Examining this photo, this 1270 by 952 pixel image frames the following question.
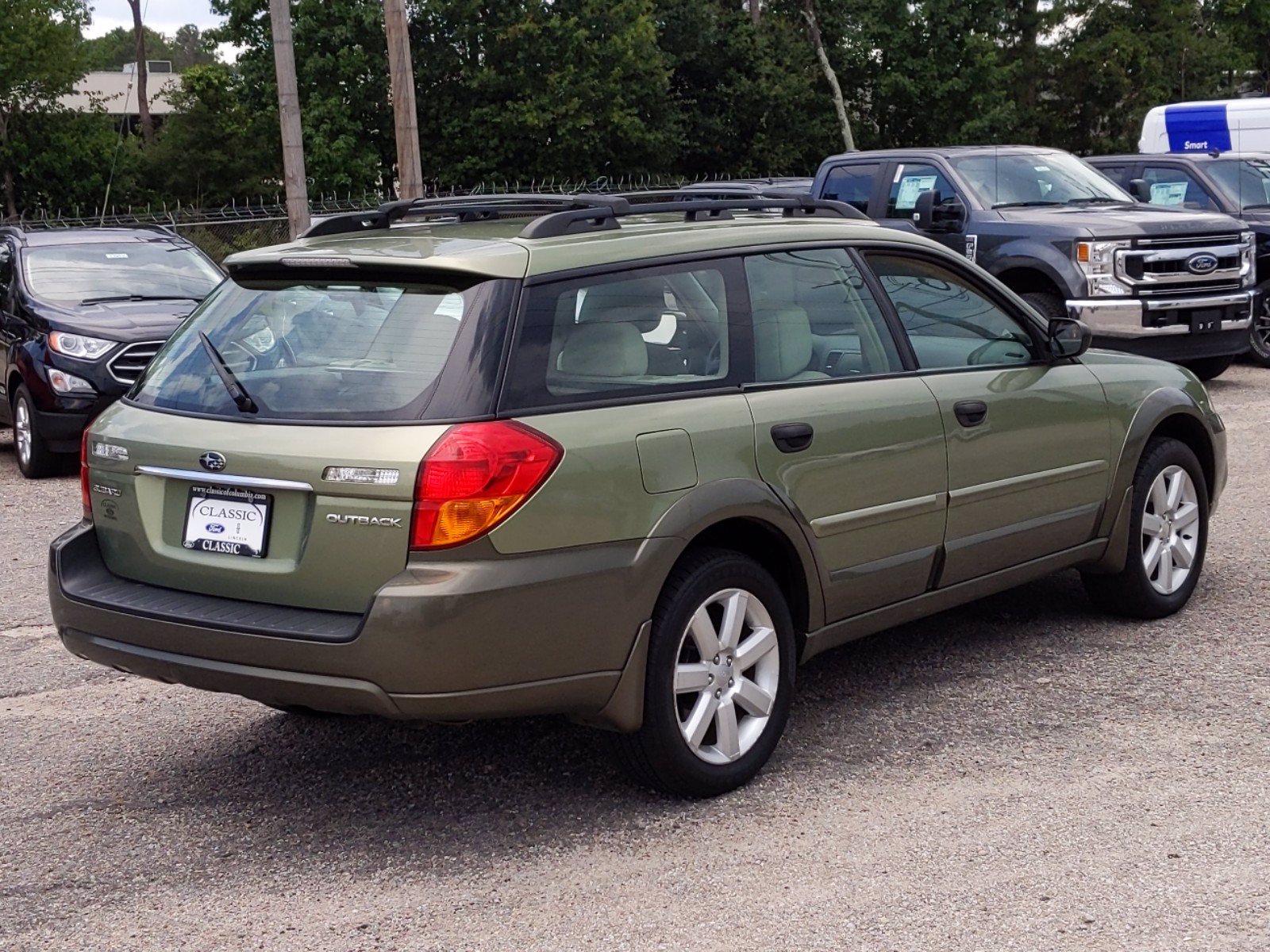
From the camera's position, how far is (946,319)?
5.52 metres

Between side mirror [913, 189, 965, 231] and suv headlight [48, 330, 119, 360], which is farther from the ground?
side mirror [913, 189, 965, 231]

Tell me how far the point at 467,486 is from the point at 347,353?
60 cm

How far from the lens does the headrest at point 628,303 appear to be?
4.39 metres

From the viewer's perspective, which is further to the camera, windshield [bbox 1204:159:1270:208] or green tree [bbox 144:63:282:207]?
green tree [bbox 144:63:282:207]

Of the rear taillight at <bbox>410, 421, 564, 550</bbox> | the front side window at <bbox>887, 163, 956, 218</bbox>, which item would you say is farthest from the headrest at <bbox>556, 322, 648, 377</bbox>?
the front side window at <bbox>887, 163, 956, 218</bbox>

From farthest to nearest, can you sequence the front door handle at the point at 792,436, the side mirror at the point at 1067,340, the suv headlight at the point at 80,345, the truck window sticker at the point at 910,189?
1. the truck window sticker at the point at 910,189
2. the suv headlight at the point at 80,345
3. the side mirror at the point at 1067,340
4. the front door handle at the point at 792,436

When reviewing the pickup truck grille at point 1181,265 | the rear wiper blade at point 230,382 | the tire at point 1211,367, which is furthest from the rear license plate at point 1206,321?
the rear wiper blade at point 230,382

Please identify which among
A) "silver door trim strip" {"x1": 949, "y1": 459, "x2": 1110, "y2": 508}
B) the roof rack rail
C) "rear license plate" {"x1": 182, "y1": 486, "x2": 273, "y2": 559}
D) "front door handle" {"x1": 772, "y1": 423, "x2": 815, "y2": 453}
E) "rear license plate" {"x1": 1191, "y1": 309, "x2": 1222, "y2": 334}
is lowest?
"rear license plate" {"x1": 1191, "y1": 309, "x2": 1222, "y2": 334}

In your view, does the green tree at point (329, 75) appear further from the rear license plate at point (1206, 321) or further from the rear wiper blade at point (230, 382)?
the rear wiper blade at point (230, 382)

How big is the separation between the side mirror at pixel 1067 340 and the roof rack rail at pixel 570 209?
84 centimetres

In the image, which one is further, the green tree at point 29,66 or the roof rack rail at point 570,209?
the green tree at point 29,66

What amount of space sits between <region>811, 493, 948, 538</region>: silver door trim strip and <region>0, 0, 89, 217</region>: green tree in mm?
37829

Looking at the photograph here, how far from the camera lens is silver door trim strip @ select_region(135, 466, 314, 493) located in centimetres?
405

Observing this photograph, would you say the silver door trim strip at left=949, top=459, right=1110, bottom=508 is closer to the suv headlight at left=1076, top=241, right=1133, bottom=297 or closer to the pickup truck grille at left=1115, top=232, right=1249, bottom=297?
the suv headlight at left=1076, top=241, right=1133, bottom=297
